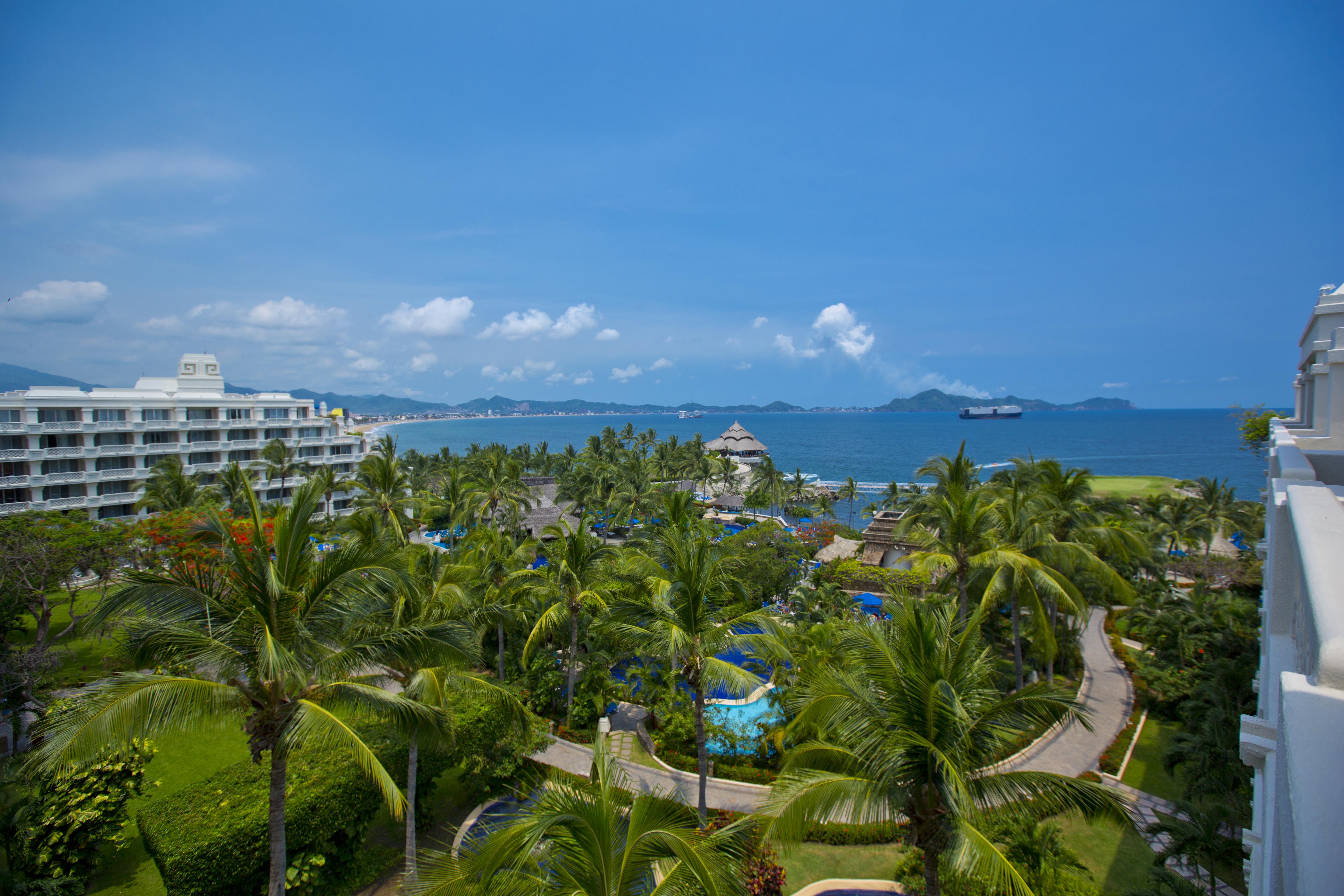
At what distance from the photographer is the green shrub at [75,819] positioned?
10.7m

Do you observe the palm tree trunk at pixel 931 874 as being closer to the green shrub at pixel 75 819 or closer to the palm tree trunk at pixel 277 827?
the palm tree trunk at pixel 277 827

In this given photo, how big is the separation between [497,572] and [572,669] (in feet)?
15.7

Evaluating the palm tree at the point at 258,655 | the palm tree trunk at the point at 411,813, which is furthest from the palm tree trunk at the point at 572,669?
the palm tree at the point at 258,655

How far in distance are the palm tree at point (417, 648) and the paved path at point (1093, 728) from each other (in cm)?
1120

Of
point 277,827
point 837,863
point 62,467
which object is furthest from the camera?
point 62,467

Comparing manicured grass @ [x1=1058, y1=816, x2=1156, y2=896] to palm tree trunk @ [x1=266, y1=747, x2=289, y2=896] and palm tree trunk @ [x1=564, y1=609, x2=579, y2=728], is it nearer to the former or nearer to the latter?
palm tree trunk @ [x1=564, y1=609, x2=579, y2=728]

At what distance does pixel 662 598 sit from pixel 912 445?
15823 cm

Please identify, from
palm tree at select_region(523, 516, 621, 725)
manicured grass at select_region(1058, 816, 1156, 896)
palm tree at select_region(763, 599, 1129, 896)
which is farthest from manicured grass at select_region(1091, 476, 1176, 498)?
palm tree at select_region(763, 599, 1129, 896)

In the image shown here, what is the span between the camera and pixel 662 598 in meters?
12.9

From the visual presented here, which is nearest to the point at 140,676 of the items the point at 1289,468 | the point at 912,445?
the point at 1289,468

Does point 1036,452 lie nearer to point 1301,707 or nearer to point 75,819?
point 75,819

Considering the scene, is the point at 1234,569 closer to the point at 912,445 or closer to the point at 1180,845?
the point at 1180,845

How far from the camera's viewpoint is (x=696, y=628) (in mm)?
13031

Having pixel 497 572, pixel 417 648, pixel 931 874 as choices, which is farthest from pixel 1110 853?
pixel 497 572
